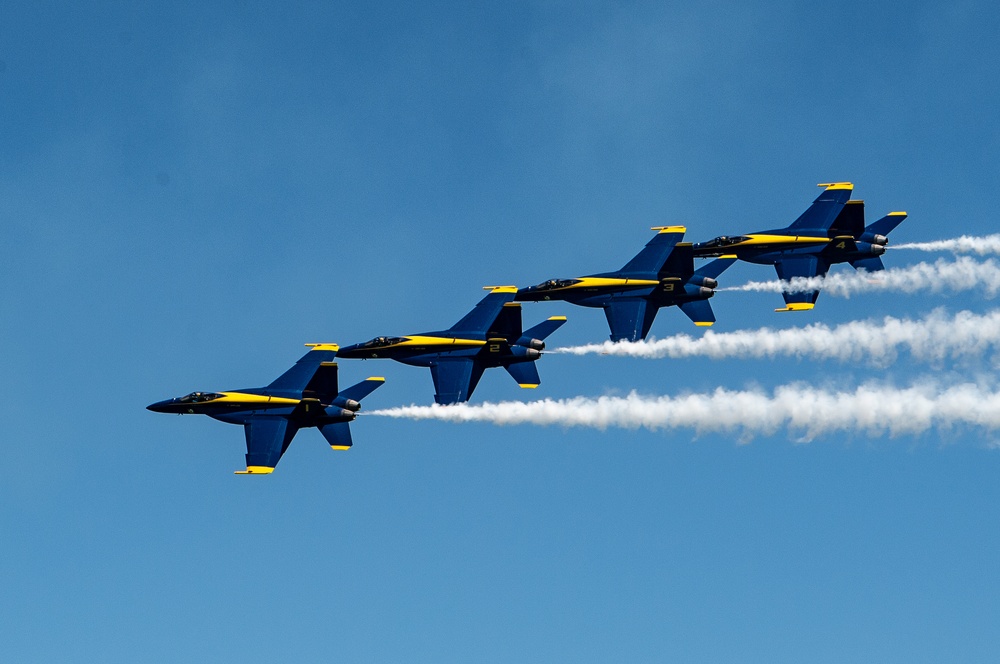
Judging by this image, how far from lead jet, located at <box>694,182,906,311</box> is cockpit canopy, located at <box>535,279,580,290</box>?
10618mm

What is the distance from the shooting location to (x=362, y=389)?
14188cm

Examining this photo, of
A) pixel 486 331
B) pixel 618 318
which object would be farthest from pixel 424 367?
pixel 618 318

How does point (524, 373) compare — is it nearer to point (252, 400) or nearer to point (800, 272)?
point (252, 400)

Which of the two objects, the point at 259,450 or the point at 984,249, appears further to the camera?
the point at 984,249

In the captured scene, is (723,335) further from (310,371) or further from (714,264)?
(310,371)

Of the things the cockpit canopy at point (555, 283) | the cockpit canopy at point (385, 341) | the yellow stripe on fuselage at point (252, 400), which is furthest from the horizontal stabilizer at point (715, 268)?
the yellow stripe on fuselage at point (252, 400)

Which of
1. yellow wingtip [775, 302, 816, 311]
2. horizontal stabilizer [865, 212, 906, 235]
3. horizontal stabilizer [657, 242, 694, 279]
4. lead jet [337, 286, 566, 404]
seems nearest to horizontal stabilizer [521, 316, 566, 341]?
lead jet [337, 286, 566, 404]

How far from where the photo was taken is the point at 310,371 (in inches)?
5640

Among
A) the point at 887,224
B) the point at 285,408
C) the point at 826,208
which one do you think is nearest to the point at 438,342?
the point at 285,408

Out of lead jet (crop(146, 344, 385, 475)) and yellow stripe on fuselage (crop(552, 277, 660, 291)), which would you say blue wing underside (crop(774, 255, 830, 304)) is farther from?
lead jet (crop(146, 344, 385, 475))

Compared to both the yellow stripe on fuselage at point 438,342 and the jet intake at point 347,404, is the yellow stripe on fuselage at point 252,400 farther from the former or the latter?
the yellow stripe on fuselage at point 438,342

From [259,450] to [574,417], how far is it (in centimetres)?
2170

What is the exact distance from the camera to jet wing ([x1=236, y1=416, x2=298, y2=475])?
138m

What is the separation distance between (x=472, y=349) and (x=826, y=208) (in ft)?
96.6
